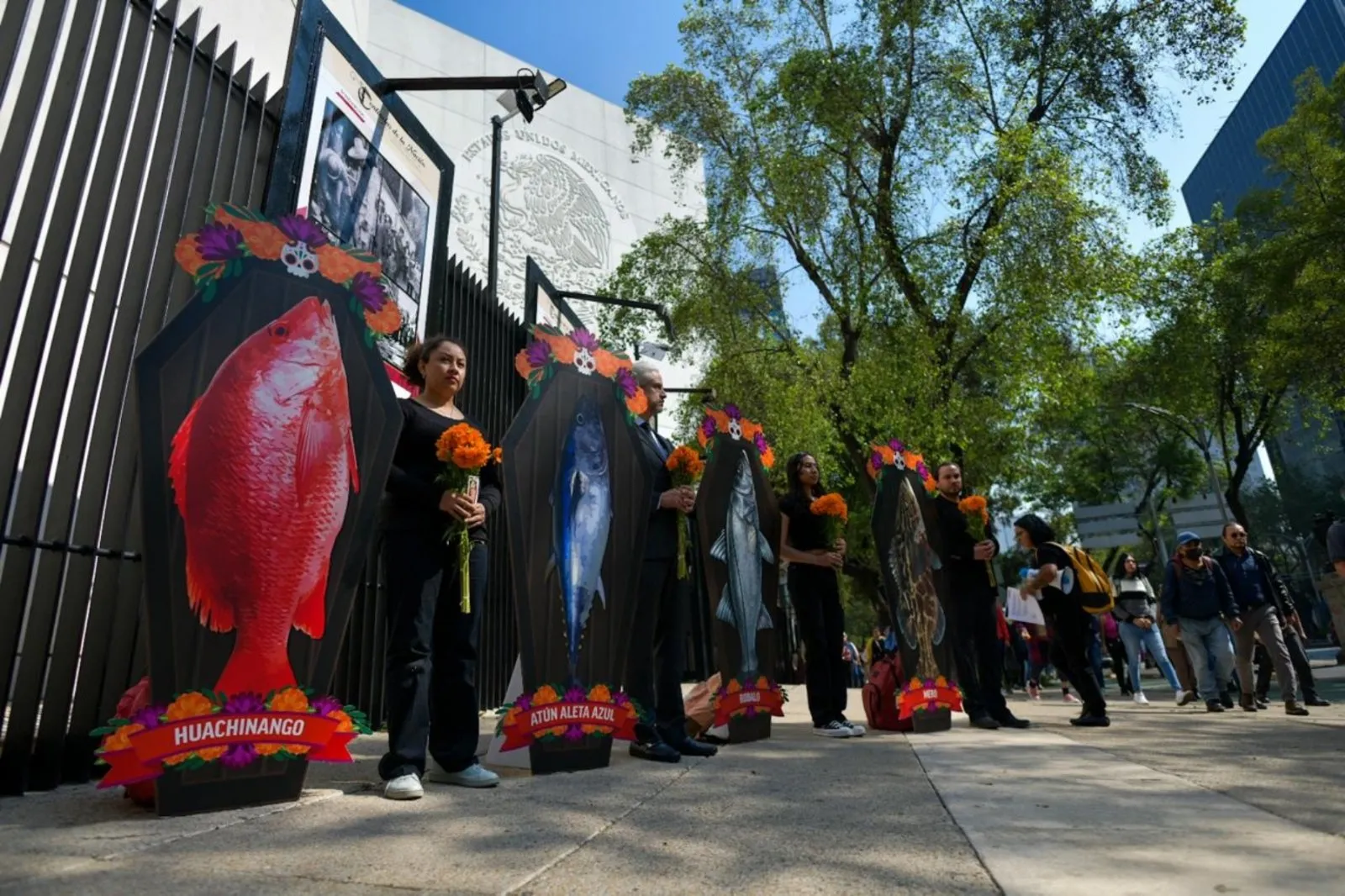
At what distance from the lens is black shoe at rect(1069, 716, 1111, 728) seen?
20.0ft

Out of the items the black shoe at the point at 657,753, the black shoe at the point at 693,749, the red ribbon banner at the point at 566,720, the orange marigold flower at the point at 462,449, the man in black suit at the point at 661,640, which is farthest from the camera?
the black shoe at the point at 693,749

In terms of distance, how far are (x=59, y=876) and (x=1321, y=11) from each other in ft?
215

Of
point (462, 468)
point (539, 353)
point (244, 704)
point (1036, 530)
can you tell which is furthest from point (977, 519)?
point (244, 704)

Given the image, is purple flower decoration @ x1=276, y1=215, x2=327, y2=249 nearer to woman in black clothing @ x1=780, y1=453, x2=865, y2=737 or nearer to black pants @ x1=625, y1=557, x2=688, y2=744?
black pants @ x1=625, y1=557, x2=688, y2=744

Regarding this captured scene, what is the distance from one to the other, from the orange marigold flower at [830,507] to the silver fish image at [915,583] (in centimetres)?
80

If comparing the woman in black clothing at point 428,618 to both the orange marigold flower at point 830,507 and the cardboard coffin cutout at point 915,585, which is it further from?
the cardboard coffin cutout at point 915,585

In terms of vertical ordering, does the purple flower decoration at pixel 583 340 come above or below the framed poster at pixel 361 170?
below

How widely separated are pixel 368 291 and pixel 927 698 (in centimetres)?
475

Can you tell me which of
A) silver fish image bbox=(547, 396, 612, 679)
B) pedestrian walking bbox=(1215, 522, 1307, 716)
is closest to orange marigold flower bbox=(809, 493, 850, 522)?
silver fish image bbox=(547, 396, 612, 679)

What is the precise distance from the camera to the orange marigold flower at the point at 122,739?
254 cm

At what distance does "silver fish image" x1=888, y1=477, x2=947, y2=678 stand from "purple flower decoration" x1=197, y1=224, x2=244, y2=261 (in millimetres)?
4820

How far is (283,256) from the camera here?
3.20m

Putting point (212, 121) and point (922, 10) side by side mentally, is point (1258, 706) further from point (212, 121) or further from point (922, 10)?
point (922, 10)

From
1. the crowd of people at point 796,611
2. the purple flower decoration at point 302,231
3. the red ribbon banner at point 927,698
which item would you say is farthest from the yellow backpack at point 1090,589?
the purple flower decoration at point 302,231
